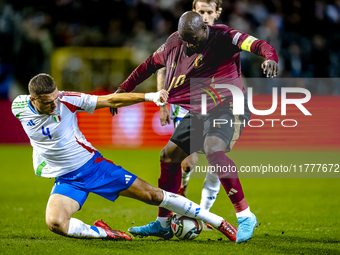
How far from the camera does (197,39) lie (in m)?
4.95

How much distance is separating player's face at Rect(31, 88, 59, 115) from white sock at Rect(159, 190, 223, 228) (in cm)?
142

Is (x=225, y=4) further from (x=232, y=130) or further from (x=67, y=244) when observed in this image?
(x=67, y=244)

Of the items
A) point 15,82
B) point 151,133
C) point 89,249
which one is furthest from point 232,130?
point 15,82

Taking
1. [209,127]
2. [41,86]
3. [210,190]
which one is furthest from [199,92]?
[41,86]

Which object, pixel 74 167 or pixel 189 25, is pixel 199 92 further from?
pixel 74 167

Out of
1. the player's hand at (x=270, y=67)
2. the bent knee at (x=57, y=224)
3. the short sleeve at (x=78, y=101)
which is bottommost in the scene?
the bent knee at (x=57, y=224)

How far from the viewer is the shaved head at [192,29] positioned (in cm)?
486

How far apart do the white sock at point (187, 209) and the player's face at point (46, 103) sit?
1416 millimetres

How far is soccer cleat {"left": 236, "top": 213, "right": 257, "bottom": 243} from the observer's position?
186 inches

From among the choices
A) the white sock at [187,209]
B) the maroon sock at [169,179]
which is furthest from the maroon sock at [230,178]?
the maroon sock at [169,179]

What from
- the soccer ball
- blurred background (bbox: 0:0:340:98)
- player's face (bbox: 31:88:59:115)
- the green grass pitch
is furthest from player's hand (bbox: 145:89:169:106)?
blurred background (bbox: 0:0:340:98)

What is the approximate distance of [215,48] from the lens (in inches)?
203

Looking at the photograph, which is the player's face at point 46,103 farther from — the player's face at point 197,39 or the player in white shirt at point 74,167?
the player's face at point 197,39

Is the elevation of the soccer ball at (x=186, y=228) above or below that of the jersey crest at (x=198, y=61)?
below
